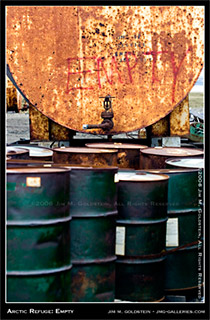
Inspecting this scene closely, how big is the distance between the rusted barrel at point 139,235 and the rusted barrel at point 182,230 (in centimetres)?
32

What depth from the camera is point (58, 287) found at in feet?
11.7

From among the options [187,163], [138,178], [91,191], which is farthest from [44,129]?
[91,191]

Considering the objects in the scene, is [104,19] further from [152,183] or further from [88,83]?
[152,183]

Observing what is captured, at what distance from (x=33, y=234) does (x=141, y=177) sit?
118 centimetres

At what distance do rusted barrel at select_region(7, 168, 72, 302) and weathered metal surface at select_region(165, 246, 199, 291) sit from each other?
1.35 meters

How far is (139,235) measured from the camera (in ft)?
13.7

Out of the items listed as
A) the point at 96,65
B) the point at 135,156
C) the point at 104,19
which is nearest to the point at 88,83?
the point at 96,65

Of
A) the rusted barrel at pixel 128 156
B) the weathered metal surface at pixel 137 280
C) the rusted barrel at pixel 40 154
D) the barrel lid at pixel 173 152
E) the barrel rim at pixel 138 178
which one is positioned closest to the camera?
the barrel rim at pixel 138 178

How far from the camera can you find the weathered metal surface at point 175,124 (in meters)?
7.26

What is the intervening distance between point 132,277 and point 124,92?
2979 millimetres

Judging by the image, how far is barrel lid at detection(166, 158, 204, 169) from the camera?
16.5ft

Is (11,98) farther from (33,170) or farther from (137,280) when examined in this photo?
(33,170)

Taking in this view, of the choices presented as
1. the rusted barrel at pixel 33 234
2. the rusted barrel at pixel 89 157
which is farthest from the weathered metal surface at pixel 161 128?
the rusted barrel at pixel 33 234

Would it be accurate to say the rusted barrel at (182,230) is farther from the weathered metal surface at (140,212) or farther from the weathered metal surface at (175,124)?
the weathered metal surface at (175,124)
